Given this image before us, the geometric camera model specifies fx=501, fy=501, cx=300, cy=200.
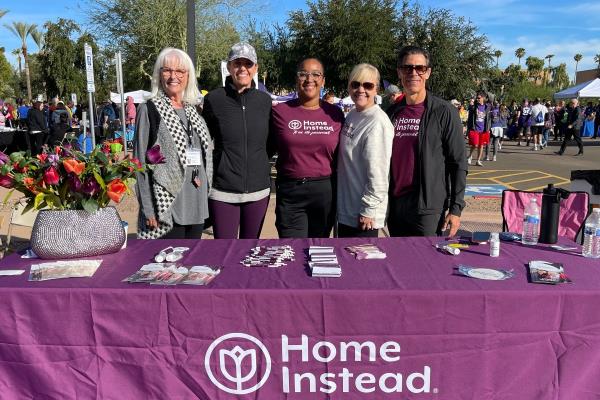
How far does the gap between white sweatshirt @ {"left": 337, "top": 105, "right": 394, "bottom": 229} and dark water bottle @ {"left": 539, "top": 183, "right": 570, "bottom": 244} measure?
893 mm

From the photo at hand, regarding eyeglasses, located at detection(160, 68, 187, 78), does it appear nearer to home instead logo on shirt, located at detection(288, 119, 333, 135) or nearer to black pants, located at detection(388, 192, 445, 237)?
home instead logo on shirt, located at detection(288, 119, 333, 135)

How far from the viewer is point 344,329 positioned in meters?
2.13

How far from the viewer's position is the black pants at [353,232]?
127 inches

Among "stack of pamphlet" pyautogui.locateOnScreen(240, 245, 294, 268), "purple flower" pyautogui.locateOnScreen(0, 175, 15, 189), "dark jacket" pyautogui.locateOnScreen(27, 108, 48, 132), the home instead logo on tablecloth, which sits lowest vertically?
the home instead logo on tablecloth

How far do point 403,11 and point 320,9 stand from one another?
14.4 ft

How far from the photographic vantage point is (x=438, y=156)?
3.17 m

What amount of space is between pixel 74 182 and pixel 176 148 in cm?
74

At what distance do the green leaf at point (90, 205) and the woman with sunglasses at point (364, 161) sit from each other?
152 centimetres

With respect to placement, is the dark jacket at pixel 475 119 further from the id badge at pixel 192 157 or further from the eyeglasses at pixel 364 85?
the id badge at pixel 192 157

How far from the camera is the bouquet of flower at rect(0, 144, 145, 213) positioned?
2.42 metres

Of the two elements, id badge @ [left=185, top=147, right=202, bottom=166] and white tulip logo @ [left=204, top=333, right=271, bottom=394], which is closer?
white tulip logo @ [left=204, top=333, right=271, bottom=394]

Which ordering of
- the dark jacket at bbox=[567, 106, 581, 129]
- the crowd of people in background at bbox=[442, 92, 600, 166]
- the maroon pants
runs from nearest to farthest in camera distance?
the maroon pants < the crowd of people in background at bbox=[442, 92, 600, 166] < the dark jacket at bbox=[567, 106, 581, 129]

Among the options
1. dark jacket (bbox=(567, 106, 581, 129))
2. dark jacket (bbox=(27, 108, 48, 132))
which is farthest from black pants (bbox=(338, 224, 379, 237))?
dark jacket (bbox=(567, 106, 581, 129))

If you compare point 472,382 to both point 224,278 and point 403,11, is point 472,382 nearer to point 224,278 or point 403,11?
point 224,278
